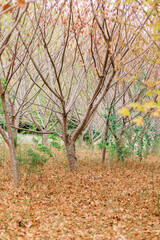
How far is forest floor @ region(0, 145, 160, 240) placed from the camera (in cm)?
411

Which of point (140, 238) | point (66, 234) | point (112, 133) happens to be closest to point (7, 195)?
point (66, 234)

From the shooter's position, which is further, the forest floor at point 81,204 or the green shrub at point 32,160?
the green shrub at point 32,160

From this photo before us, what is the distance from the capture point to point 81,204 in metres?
5.55

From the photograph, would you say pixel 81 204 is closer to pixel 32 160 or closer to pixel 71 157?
pixel 71 157

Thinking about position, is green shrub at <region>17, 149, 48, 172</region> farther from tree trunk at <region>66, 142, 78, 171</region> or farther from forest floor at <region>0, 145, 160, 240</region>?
tree trunk at <region>66, 142, 78, 171</region>

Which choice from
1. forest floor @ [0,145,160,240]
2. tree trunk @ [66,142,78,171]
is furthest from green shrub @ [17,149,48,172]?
tree trunk @ [66,142,78,171]

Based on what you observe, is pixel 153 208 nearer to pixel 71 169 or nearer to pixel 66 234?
pixel 66 234

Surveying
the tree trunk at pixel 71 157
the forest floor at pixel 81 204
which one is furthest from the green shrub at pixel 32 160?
the tree trunk at pixel 71 157

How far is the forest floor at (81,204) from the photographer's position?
411 cm

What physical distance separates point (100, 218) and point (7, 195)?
8.12 feet

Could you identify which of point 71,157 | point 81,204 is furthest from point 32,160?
point 81,204

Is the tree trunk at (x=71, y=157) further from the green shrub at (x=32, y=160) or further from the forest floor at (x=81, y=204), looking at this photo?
the green shrub at (x=32, y=160)

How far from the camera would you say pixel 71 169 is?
26.2 ft

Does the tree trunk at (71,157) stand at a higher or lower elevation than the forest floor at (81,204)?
higher
